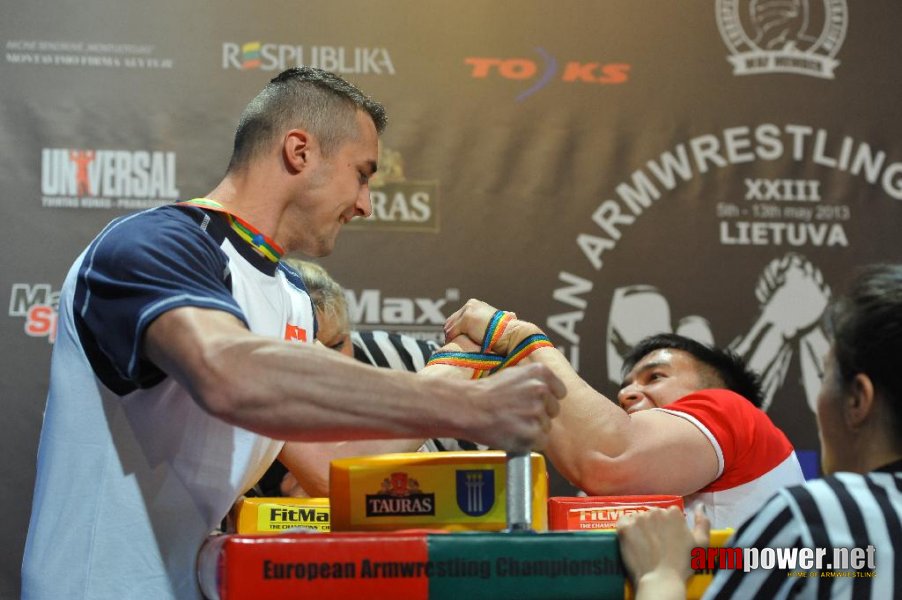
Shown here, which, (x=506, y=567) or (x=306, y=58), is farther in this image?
(x=306, y=58)

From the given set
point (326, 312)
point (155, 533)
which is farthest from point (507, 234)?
point (155, 533)

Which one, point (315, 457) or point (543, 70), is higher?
point (543, 70)

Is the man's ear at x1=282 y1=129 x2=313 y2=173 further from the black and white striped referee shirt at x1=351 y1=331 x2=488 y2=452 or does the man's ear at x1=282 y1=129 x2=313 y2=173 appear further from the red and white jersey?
the black and white striped referee shirt at x1=351 y1=331 x2=488 y2=452

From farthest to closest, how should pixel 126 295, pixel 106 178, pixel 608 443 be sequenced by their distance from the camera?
pixel 106 178 < pixel 608 443 < pixel 126 295

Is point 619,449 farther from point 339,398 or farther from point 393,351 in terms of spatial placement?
point 393,351

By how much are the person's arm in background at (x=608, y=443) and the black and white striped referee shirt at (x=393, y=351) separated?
105 centimetres

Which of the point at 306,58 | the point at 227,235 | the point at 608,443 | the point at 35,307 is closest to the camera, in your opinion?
the point at 227,235

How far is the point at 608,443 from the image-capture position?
201 cm

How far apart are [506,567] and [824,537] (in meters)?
0.34

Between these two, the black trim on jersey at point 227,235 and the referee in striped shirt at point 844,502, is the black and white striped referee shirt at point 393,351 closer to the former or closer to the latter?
the black trim on jersey at point 227,235

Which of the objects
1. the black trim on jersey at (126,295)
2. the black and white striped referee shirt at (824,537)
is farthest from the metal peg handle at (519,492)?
the black trim on jersey at (126,295)

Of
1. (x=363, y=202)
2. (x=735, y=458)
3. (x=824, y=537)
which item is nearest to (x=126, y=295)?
(x=363, y=202)

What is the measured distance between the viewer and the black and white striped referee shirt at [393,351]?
10.2 feet

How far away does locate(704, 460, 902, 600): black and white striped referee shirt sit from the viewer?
106cm
